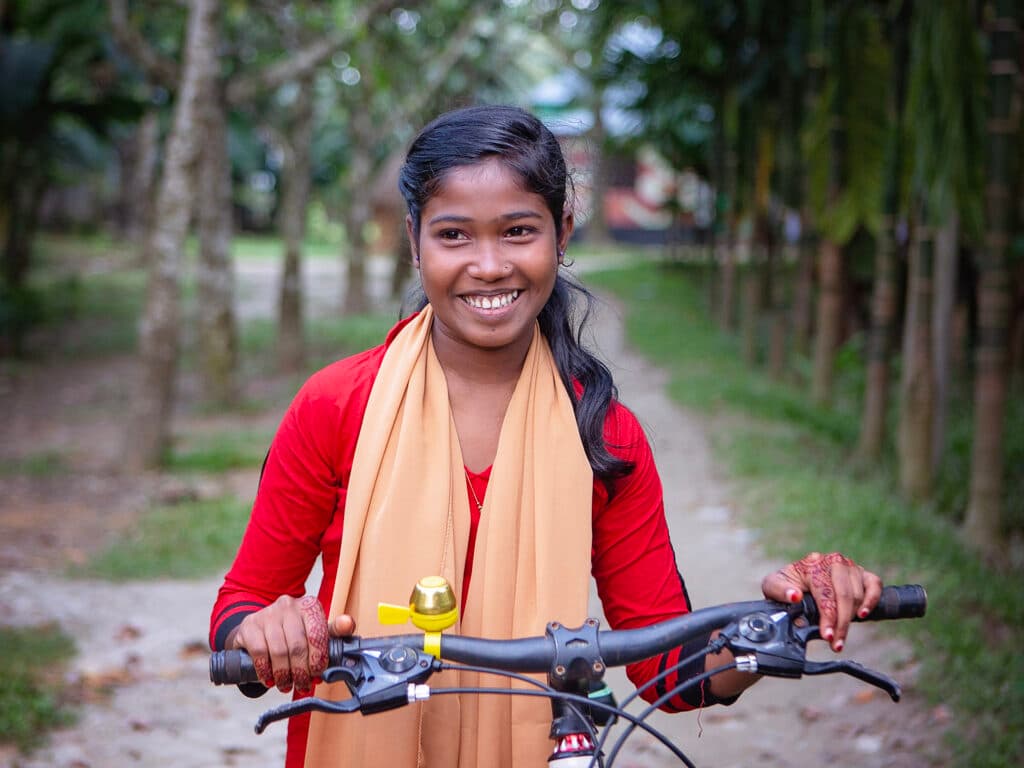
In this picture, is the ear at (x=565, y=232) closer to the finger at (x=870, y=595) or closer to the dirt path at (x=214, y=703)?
the finger at (x=870, y=595)

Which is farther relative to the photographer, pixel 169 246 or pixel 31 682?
pixel 169 246

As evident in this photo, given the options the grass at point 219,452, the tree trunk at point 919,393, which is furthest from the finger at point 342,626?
the grass at point 219,452

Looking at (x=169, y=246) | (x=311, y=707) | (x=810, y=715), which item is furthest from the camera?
(x=169, y=246)

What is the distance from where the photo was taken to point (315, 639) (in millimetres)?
1623

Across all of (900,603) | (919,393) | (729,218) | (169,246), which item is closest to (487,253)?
(900,603)

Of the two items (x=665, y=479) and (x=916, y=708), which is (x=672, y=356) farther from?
(x=916, y=708)

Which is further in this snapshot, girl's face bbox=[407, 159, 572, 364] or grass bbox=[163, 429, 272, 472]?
grass bbox=[163, 429, 272, 472]

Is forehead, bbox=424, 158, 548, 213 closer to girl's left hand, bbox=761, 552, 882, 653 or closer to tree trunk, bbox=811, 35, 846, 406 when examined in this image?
girl's left hand, bbox=761, 552, 882, 653

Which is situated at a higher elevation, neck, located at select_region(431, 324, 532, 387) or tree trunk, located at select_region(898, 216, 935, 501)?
neck, located at select_region(431, 324, 532, 387)

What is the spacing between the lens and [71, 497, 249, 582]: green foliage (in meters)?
6.25

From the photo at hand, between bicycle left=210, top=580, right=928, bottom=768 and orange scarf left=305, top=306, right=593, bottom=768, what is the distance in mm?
285

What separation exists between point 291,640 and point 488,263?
0.74 metres

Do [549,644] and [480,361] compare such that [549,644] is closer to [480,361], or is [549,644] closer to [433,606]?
[433,606]

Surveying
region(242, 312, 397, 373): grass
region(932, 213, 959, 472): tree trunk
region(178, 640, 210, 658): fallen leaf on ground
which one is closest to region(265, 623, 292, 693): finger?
region(178, 640, 210, 658): fallen leaf on ground
